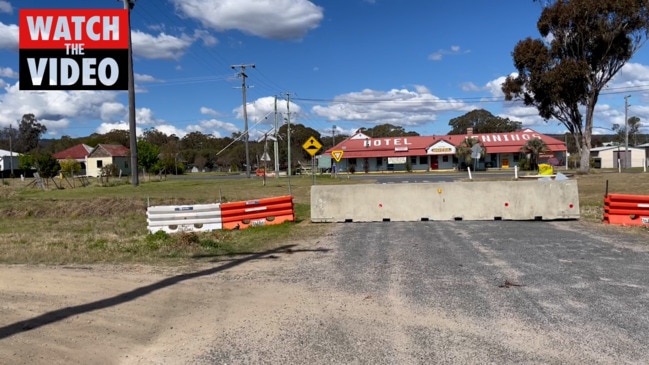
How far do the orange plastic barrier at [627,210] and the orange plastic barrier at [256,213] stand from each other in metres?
8.96

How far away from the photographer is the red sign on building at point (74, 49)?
35.6 ft

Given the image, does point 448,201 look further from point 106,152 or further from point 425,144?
point 106,152

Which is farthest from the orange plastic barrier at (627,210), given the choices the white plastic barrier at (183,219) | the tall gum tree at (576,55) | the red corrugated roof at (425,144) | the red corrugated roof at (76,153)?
the red corrugated roof at (76,153)

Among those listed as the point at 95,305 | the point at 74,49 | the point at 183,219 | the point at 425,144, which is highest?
the point at 425,144

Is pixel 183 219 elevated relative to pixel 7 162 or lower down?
lower down

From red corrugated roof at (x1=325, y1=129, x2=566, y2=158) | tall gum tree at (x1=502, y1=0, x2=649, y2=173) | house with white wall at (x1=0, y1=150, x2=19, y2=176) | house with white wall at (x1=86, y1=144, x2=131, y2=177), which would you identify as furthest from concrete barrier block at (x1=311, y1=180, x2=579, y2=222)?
house with white wall at (x1=0, y1=150, x2=19, y2=176)

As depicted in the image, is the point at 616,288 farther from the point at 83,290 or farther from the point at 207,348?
the point at 83,290

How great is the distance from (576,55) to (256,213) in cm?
3592

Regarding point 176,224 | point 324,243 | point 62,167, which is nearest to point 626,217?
point 324,243

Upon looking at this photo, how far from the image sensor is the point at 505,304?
650 centimetres

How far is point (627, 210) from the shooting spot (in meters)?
14.5

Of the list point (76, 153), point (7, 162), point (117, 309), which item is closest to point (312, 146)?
point (117, 309)

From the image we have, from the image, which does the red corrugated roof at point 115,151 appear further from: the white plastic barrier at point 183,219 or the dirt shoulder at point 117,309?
the dirt shoulder at point 117,309

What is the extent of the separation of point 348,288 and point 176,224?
356 inches
